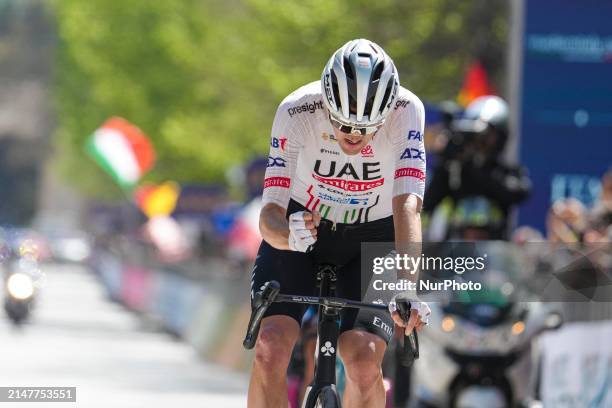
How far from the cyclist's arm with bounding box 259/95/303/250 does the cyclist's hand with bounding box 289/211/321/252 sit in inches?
14.9

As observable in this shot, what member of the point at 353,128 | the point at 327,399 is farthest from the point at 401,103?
the point at 327,399

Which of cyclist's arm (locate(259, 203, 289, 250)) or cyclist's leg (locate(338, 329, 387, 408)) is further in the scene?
cyclist's leg (locate(338, 329, 387, 408))

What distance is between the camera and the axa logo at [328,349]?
716 cm

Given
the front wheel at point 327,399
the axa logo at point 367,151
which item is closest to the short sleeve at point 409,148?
the axa logo at point 367,151

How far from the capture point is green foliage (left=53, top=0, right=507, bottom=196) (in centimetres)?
3030

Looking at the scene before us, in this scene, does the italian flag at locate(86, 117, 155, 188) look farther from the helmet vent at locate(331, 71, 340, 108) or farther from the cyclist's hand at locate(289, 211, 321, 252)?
the cyclist's hand at locate(289, 211, 321, 252)

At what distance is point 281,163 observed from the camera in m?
7.21

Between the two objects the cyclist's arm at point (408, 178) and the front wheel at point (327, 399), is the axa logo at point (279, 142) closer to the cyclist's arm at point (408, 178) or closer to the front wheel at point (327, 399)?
the cyclist's arm at point (408, 178)

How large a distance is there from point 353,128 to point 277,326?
3.05ft

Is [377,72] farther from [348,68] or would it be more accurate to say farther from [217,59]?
[217,59]

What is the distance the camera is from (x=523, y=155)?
16078 millimetres

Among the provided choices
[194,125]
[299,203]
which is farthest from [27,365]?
[194,125]

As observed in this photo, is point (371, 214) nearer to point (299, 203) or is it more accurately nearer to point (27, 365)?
point (299, 203)

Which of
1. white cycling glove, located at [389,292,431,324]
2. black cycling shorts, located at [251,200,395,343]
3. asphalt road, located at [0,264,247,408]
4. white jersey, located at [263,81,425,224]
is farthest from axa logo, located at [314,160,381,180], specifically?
asphalt road, located at [0,264,247,408]
